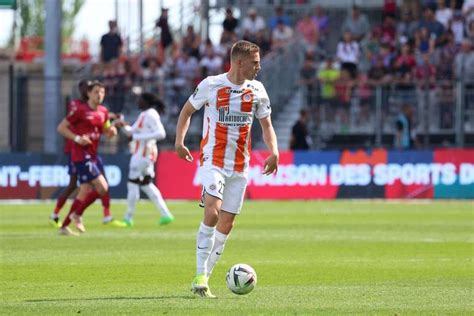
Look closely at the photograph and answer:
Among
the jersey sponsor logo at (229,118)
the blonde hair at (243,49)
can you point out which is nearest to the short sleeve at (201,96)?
the jersey sponsor logo at (229,118)

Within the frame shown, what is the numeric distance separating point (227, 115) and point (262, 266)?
11.2 feet

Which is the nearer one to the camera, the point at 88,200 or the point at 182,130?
the point at 182,130

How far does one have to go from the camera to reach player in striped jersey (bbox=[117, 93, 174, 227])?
22.3 m

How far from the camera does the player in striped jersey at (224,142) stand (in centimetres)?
1181

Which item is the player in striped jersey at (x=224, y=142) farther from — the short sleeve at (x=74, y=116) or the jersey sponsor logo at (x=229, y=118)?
the short sleeve at (x=74, y=116)

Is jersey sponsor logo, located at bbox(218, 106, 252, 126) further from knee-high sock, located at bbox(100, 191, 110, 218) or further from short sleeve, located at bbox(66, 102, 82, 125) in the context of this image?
knee-high sock, located at bbox(100, 191, 110, 218)

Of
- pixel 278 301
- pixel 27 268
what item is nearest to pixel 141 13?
pixel 27 268

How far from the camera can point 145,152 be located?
22719 mm

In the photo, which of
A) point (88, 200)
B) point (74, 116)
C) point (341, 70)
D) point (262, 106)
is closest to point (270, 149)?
point (262, 106)

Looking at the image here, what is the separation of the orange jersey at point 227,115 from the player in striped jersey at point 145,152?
391 inches

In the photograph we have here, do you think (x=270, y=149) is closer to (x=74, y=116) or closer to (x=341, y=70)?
(x=74, y=116)

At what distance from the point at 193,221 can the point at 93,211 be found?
4.58 meters

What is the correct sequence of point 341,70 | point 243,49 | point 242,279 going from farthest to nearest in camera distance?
point 341,70 < point 243,49 < point 242,279

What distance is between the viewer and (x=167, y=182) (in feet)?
107
